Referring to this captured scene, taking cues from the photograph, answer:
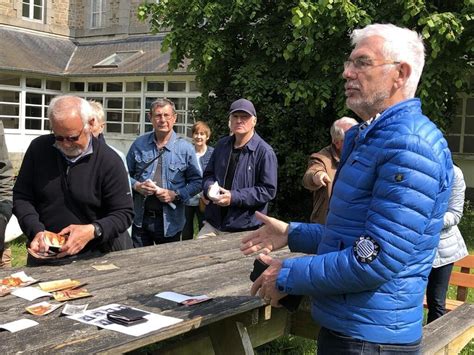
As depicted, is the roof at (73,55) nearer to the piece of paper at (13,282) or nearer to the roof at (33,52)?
the roof at (33,52)

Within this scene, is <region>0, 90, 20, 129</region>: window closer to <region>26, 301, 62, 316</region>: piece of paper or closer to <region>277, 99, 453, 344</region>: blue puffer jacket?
<region>26, 301, 62, 316</region>: piece of paper

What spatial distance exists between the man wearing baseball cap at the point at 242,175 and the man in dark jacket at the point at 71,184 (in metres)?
1.25

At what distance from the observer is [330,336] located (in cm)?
217

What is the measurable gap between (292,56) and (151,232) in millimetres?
6357

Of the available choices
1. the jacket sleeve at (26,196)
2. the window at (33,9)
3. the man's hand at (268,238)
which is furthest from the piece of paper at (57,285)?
the window at (33,9)

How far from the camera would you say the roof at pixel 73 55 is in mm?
22297

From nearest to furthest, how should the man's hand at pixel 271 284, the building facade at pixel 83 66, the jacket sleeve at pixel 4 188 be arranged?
the man's hand at pixel 271 284
the jacket sleeve at pixel 4 188
the building facade at pixel 83 66

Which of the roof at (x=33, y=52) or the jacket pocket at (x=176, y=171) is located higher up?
the roof at (x=33, y=52)

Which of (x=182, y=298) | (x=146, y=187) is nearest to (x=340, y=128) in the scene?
(x=146, y=187)

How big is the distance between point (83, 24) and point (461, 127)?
58.9 ft

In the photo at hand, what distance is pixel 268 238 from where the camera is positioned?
271 cm

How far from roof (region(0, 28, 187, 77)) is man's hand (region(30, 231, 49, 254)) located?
17.9 m

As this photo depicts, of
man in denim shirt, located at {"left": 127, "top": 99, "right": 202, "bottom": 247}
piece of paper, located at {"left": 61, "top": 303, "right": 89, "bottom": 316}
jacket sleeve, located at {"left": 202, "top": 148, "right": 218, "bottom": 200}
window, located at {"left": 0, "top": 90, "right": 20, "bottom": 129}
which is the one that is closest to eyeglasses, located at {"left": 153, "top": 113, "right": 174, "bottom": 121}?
man in denim shirt, located at {"left": 127, "top": 99, "right": 202, "bottom": 247}

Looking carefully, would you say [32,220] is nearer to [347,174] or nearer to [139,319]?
[139,319]
